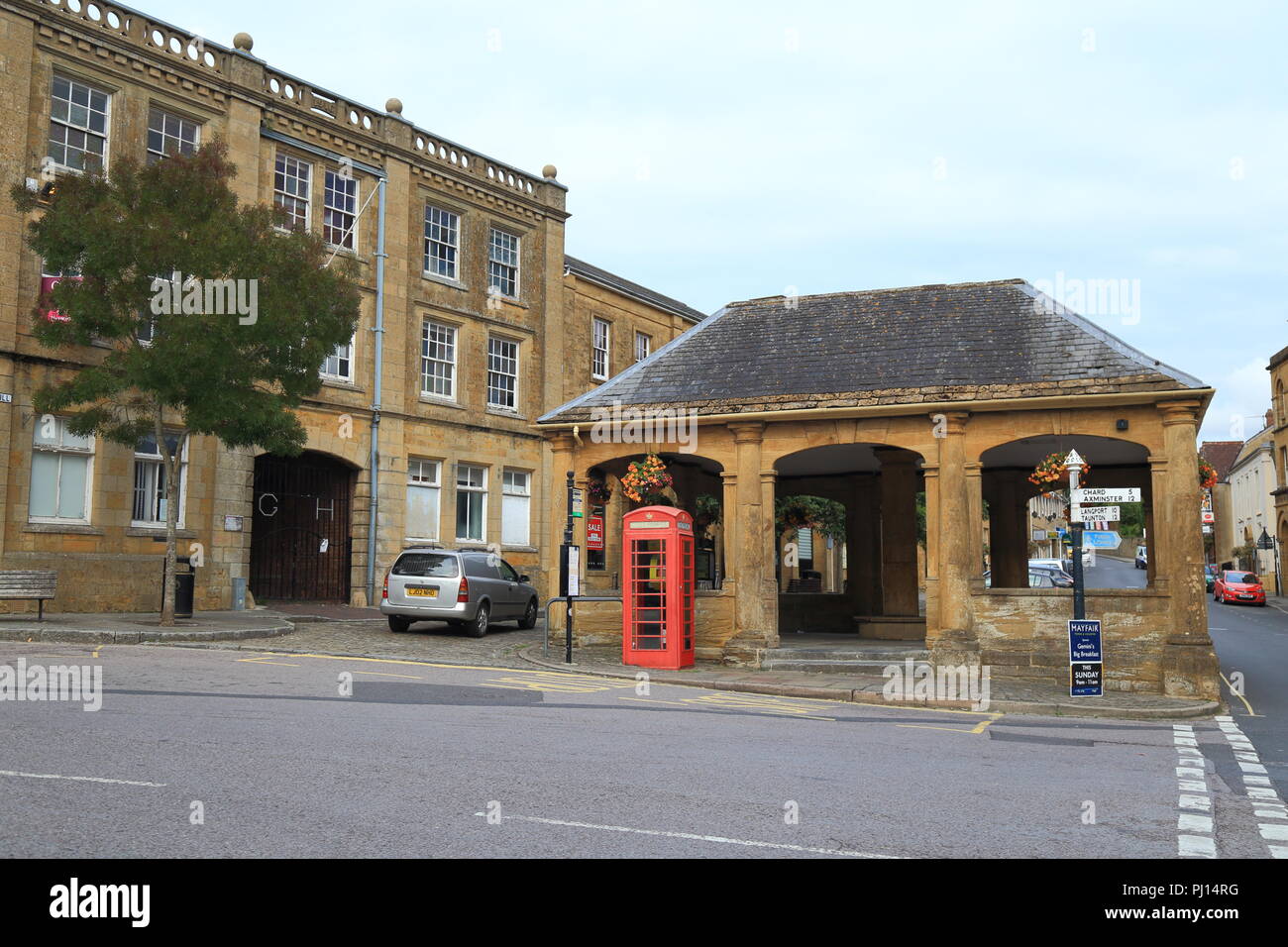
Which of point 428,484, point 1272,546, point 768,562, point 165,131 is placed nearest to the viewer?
point 768,562

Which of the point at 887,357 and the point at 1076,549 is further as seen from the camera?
the point at 887,357

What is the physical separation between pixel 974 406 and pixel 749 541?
162 inches

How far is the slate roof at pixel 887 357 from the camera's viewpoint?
56.8ft

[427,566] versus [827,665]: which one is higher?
[427,566]

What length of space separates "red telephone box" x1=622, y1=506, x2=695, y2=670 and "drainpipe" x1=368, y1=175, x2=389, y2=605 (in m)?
11.7

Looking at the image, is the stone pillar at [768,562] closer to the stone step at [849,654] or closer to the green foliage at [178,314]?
the stone step at [849,654]

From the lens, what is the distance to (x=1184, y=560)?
628 inches

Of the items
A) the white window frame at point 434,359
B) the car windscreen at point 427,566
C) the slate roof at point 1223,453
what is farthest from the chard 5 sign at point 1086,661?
the slate roof at point 1223,453

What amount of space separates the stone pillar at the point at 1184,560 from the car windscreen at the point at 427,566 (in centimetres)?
1224

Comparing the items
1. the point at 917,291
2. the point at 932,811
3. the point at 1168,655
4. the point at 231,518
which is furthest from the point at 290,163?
the point at 932,811

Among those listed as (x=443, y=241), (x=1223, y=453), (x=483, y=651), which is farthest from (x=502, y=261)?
(x=1223, y=453)

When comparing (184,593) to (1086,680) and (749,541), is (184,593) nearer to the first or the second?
(749,541)
